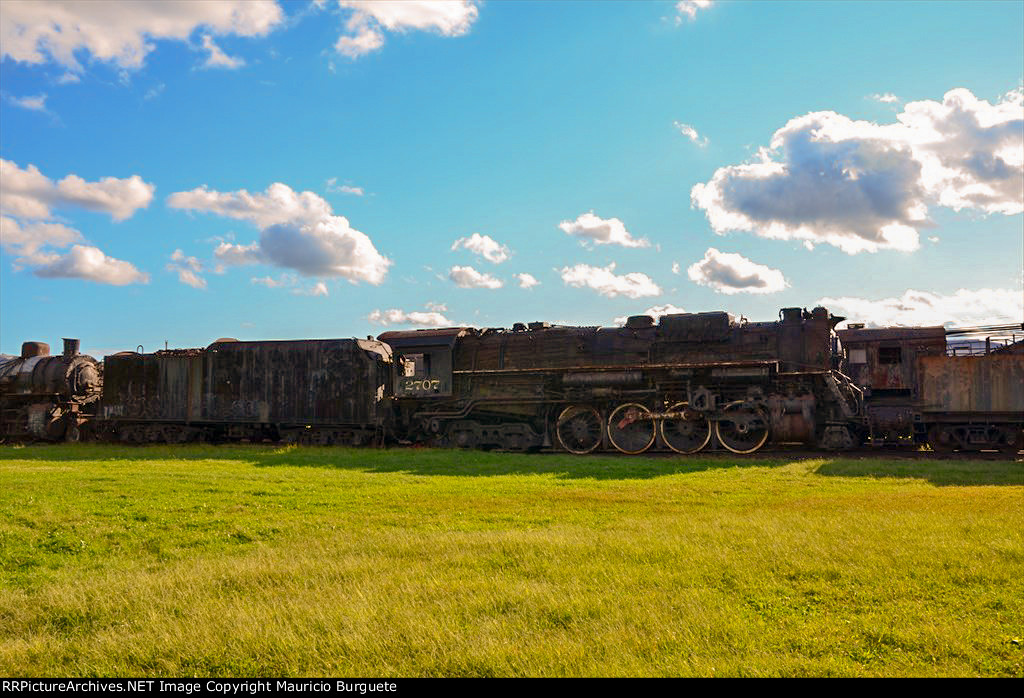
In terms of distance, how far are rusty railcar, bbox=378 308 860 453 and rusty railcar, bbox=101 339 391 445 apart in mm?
1386

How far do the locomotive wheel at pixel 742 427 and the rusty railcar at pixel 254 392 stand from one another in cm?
1071

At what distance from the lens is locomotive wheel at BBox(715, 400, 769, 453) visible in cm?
2066

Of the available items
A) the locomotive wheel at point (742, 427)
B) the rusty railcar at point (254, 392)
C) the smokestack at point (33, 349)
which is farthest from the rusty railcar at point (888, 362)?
the smokestack at point (33, 349)

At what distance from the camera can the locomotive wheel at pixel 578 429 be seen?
22609 mm

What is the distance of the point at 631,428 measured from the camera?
22078 millimetres

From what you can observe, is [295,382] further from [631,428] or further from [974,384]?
[974,384]

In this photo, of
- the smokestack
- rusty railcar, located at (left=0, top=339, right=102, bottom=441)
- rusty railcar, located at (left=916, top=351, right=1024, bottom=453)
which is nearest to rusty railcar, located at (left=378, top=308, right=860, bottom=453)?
rusty railcar, located at (left=916, top=351, right=1024, bottom=453)

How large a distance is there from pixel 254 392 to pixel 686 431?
1501 cm

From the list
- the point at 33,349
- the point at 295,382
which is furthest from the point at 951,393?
the point at 33,349

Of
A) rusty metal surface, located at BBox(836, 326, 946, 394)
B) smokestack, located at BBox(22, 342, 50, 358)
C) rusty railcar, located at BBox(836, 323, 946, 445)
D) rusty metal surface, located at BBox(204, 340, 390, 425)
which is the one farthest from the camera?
smokestack, located at BBox(22, 342, 50, 358)

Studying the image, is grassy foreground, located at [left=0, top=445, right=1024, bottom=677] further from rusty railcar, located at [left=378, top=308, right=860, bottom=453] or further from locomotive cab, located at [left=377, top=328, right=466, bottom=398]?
locomotive cab, located at [left=377, top=328, right=466, bottom=398]
